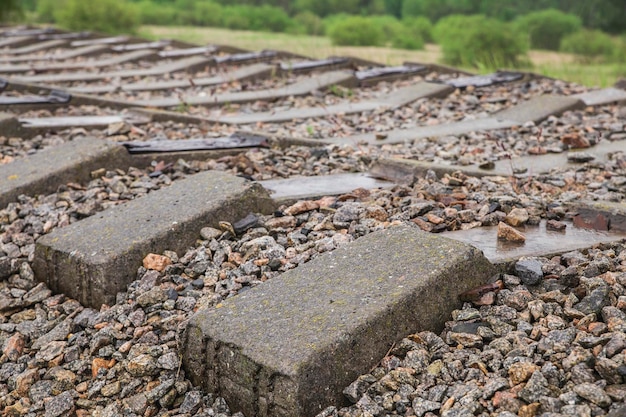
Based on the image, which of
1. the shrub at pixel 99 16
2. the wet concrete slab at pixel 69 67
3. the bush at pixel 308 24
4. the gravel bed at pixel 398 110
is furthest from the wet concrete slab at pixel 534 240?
the bush at pixel 308 24

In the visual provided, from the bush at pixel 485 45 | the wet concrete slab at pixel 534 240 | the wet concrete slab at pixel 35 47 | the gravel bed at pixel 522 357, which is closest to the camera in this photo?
the gravel bed at pixel 522 357

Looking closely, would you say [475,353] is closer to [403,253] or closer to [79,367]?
[403,253]

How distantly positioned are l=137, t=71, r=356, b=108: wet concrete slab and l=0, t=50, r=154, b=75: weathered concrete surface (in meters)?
1.86

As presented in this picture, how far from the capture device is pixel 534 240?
234cm

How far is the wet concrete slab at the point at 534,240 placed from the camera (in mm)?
2209

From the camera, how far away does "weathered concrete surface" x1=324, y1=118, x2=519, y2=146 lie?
14.8ft

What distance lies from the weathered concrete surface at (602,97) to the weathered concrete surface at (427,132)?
869 millimetres

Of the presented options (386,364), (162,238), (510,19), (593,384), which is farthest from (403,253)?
(510,19)

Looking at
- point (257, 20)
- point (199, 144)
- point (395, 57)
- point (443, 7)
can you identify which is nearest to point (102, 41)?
point (395, 57)

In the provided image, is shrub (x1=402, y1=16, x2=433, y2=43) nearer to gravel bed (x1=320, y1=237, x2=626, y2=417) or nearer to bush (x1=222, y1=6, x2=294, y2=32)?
bush (x1=222, y1=6, x2=294, y2=32)

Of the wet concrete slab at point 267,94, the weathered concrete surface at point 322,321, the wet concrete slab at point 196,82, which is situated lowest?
the wet concrete slab at point 196,82

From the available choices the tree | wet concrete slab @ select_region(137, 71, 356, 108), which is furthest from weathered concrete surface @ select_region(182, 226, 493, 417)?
the tree

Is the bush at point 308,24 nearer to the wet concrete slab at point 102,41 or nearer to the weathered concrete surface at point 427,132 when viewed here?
the wet concrete slab at point 102,41

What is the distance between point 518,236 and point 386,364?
724mm
